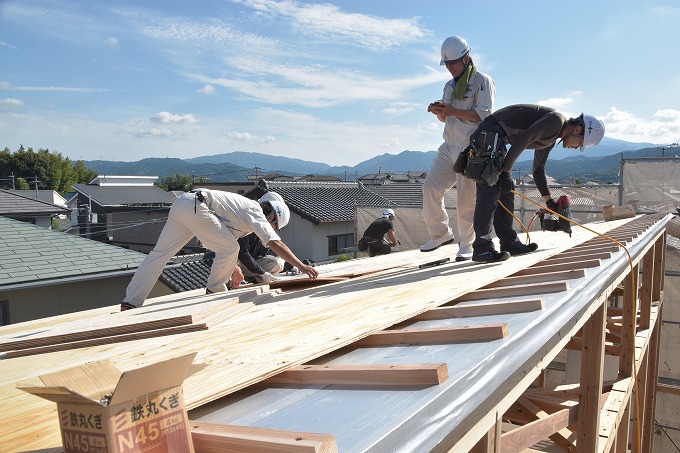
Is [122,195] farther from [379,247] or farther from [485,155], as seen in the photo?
[485,155]

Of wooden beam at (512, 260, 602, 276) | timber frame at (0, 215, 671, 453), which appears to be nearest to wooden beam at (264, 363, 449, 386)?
timber frame at (0, 215, 671, 453)

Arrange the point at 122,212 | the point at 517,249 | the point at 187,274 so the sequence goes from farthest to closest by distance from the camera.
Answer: the point at 122,212 < the point at 187,274 < the point at 517,249

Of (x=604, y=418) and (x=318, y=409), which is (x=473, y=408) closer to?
(x=318, y=409)

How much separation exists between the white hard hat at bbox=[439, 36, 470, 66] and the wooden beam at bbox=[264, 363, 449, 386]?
341 cm

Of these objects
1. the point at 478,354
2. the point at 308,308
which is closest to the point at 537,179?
the point at 308,308

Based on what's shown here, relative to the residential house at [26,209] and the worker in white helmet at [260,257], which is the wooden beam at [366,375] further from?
the residential house at [26,209]

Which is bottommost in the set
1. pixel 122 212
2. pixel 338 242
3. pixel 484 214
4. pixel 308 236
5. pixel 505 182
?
pixel 338 242

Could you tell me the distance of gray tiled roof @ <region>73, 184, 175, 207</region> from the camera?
34219mm

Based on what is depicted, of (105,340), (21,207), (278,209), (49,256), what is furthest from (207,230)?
(21,207)

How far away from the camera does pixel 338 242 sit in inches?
950

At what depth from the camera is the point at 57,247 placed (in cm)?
1045

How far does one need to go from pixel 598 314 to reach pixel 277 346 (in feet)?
8.32

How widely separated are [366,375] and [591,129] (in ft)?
12.6

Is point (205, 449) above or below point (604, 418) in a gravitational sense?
above
